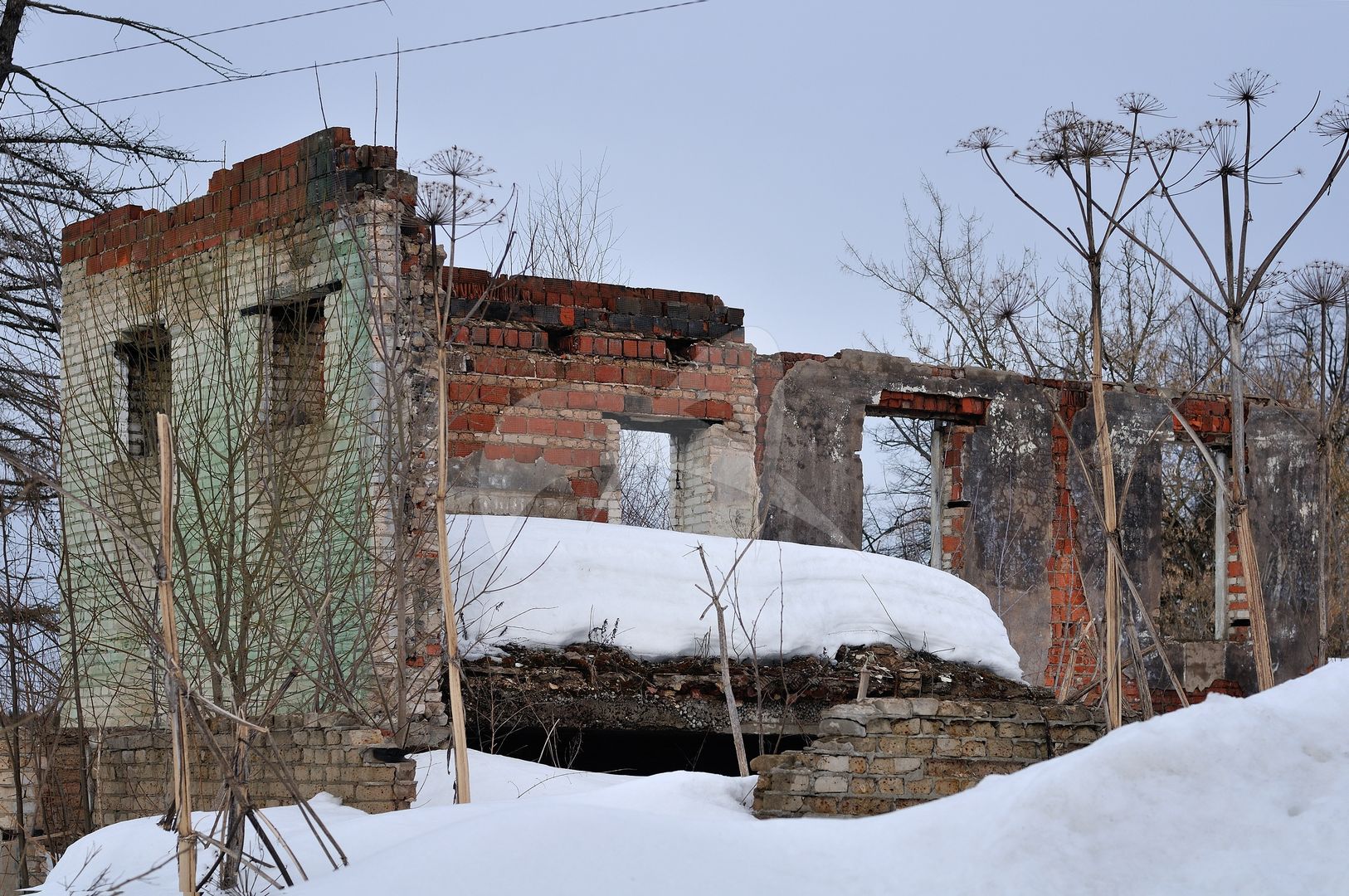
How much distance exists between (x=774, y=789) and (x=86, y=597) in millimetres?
6166

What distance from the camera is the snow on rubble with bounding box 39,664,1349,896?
3625 millimetres

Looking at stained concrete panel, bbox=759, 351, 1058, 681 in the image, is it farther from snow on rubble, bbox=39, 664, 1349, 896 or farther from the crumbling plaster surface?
snow on rubble, bbox=39, 664, 1349, 896

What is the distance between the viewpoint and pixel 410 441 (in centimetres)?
672

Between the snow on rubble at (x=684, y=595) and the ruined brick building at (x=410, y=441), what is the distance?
255 millimetres

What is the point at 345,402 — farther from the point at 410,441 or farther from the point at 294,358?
the point at 410,441

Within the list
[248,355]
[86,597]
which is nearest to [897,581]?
[248,355]

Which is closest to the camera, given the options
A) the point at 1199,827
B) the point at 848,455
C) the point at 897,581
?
the point at 1199,827

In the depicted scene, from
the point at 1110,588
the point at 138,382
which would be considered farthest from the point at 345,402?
the point at 1110,588

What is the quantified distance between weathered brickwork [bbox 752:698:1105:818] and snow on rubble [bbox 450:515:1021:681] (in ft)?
6.82

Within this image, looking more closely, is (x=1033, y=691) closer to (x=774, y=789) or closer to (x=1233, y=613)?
(x=774, y=789)

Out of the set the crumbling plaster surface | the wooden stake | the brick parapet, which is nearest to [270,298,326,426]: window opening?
the brick parapet

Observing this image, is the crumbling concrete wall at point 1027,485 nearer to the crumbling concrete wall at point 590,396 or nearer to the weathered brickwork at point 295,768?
the crumbling concrete wall at point 590,396

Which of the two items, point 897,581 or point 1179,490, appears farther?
point 1179,490

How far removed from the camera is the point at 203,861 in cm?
532
